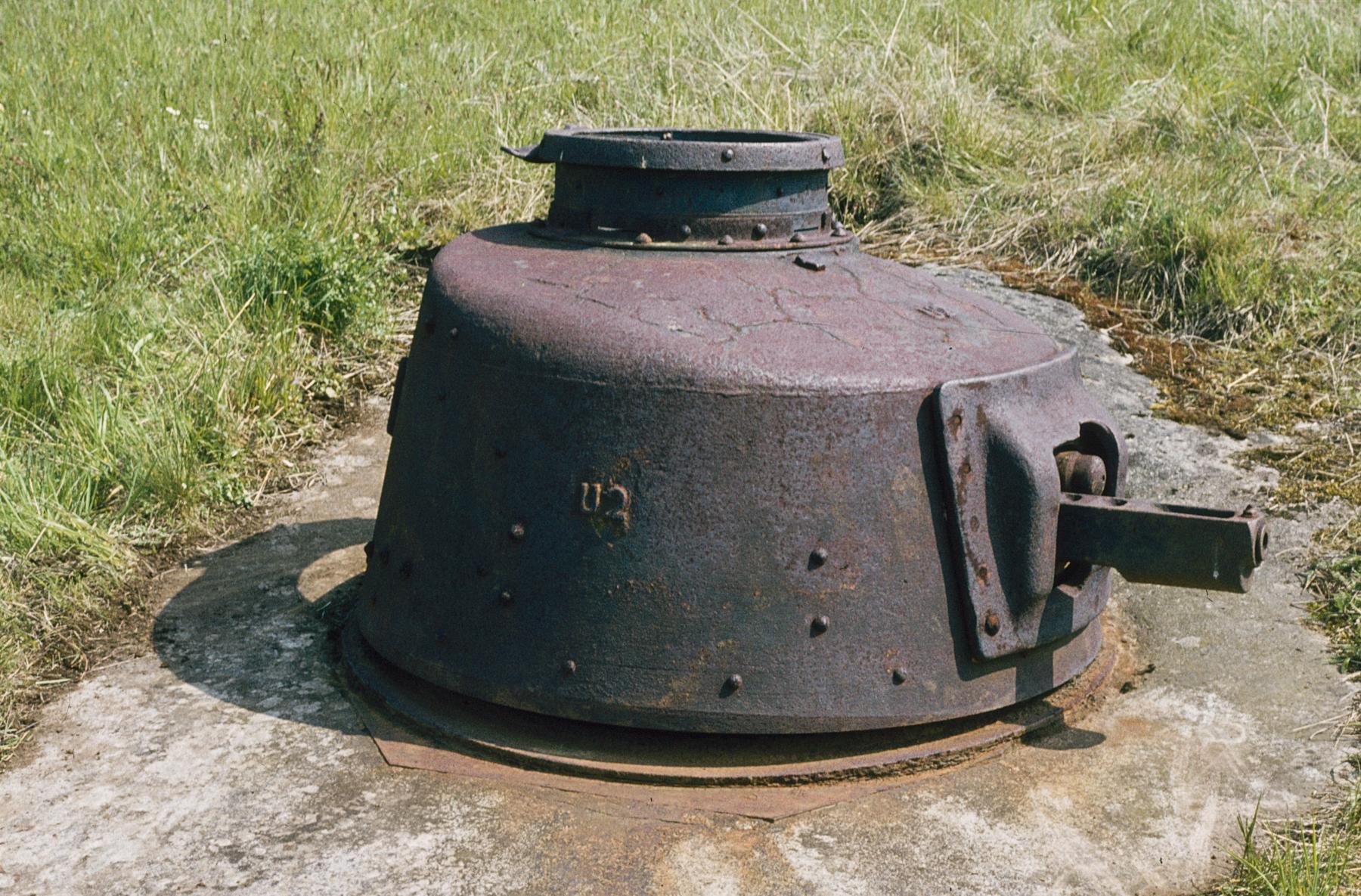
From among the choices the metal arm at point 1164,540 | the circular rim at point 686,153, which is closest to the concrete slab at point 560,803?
the metal arm at point 1164,540

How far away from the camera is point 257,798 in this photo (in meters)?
2.73

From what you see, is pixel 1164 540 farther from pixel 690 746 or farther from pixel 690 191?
pixel 690 191

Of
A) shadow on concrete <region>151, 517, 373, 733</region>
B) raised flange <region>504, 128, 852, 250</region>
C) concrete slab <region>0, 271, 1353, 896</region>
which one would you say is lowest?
shadow on concrete <region>151, 517, 373, 733</region>

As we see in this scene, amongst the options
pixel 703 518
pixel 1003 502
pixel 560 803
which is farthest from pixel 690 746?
pixel 1003 502

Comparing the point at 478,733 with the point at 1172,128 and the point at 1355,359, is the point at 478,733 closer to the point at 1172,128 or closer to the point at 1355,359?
the point at 1355,359

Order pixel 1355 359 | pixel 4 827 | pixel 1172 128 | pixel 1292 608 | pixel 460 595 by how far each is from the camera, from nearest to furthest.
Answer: pixel 4 827, pixel 460 595, pixel 1292 608, pixel 1355 359, pixel 1172 128

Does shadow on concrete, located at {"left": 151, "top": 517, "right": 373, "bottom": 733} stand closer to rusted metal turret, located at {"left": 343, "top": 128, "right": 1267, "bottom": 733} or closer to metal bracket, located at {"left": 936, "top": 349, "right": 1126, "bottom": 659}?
rusted metal turret, located at {"left": 343, "top": 128, "right": 1267, "bottom": 733}

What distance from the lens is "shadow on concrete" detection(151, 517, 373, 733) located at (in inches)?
124

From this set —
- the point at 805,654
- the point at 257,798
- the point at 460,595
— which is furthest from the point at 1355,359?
the point at 257,798

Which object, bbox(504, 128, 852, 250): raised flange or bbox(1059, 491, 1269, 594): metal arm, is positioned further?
bbox(504, 128, 852, 250): raised flange

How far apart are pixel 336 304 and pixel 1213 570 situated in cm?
361

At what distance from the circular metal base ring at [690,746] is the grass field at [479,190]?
0.65 m

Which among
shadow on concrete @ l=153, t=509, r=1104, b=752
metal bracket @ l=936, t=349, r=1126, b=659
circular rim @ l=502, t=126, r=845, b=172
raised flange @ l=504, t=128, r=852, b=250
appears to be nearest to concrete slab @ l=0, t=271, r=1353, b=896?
shadow on concrete @ l=153, t=509, r=1104, b=752

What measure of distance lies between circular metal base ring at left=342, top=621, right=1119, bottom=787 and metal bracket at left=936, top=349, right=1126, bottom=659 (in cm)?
22
